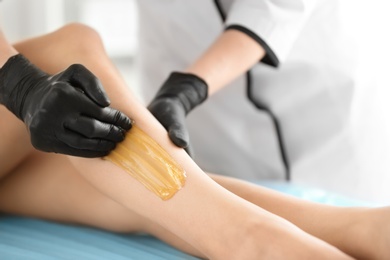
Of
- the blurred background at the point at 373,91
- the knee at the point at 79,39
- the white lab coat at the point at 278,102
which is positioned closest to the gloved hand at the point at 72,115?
the knee at the point at 79,39

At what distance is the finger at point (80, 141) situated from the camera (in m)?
0.92

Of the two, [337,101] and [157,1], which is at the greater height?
[157,1]

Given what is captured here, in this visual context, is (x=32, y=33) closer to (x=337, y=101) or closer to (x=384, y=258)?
(x=337, y=101)

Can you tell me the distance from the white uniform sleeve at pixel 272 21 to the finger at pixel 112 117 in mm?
471

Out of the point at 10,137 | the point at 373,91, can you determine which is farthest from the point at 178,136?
the point at 373,91

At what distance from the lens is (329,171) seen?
5.00ft

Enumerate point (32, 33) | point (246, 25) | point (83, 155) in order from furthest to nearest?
1. point (32, 33)
2. point (246, 25)
3. point (83, 155)

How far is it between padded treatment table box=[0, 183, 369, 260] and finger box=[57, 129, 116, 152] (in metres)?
0.16

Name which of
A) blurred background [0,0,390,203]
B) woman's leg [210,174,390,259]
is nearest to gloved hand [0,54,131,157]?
woman's leg [210,174,390,259]

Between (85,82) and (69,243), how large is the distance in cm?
27

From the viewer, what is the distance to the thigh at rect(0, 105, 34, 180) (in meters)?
1.07

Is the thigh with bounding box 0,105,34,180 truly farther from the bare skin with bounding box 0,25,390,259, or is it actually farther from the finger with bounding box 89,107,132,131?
the finger with bounding box 89,107,132,131

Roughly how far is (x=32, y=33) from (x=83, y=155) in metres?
1.72

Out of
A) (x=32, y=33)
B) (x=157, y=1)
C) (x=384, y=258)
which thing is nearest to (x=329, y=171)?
(x=157, y=1)
